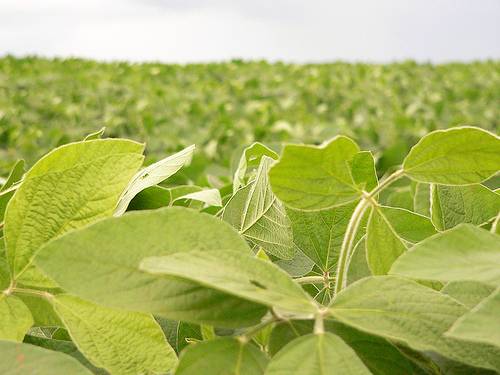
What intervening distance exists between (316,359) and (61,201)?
0.18 meters

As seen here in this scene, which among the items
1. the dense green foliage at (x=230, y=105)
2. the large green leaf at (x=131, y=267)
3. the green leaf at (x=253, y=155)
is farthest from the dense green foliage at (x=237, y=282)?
the dense green foliage at (x=230, y=105)

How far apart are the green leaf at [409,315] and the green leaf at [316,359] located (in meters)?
0.01

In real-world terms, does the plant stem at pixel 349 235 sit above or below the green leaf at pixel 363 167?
below

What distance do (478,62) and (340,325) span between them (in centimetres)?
1035

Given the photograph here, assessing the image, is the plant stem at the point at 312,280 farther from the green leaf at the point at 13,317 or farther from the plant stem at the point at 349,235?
the green leaf at the point at 13,317

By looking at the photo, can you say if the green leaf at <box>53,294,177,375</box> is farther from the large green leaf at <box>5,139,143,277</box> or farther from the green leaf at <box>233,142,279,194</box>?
the green leaf at <box>233,142,279,194</box>

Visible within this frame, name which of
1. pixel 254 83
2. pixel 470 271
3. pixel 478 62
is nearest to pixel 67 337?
pixel 470 271

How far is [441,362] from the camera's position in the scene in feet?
1.23

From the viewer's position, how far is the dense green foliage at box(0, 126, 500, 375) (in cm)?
33

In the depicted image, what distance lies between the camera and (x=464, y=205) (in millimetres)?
516

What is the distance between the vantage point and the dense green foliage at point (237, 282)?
334 mm

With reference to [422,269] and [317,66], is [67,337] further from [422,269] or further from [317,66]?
[317,66]

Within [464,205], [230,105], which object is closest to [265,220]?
[464,205]

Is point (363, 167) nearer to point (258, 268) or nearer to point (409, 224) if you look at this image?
point (409, 224)
